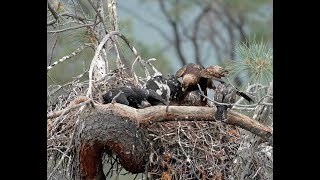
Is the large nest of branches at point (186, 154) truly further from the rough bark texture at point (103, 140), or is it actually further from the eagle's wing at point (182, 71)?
the eagle's wing at point (182, 71)

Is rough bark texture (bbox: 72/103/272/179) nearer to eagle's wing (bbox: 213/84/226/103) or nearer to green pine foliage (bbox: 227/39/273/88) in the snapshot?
eagle's wing (bbox: 213/84/226/103)

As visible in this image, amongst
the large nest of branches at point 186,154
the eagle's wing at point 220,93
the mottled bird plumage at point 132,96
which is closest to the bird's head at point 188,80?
the mottled bird plumage at point 132,96

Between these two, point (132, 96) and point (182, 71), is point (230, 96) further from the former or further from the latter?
A: point (182, 71)

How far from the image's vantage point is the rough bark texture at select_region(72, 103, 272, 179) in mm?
2867

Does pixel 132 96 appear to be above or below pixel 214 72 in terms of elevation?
below

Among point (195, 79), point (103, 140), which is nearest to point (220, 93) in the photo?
point (195, 79)

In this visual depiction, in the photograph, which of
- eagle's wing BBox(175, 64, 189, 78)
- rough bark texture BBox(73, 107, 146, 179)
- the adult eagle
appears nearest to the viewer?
rough bark texture BBox(73, 107, 146, 179)

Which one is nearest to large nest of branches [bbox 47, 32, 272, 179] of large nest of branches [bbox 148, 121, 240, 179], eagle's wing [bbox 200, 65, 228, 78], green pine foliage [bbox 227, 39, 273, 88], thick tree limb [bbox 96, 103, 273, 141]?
large nest of branches [bbox 148, 121, 240, 179]

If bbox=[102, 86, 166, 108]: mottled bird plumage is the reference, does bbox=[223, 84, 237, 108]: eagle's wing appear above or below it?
below

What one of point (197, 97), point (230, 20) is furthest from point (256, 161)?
point (230, 20)

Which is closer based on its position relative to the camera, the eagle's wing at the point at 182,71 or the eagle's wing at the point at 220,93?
the eagle's wing at the point at 220,93

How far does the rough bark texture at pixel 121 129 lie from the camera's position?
2867 millimetres

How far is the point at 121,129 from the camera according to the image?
288cm
